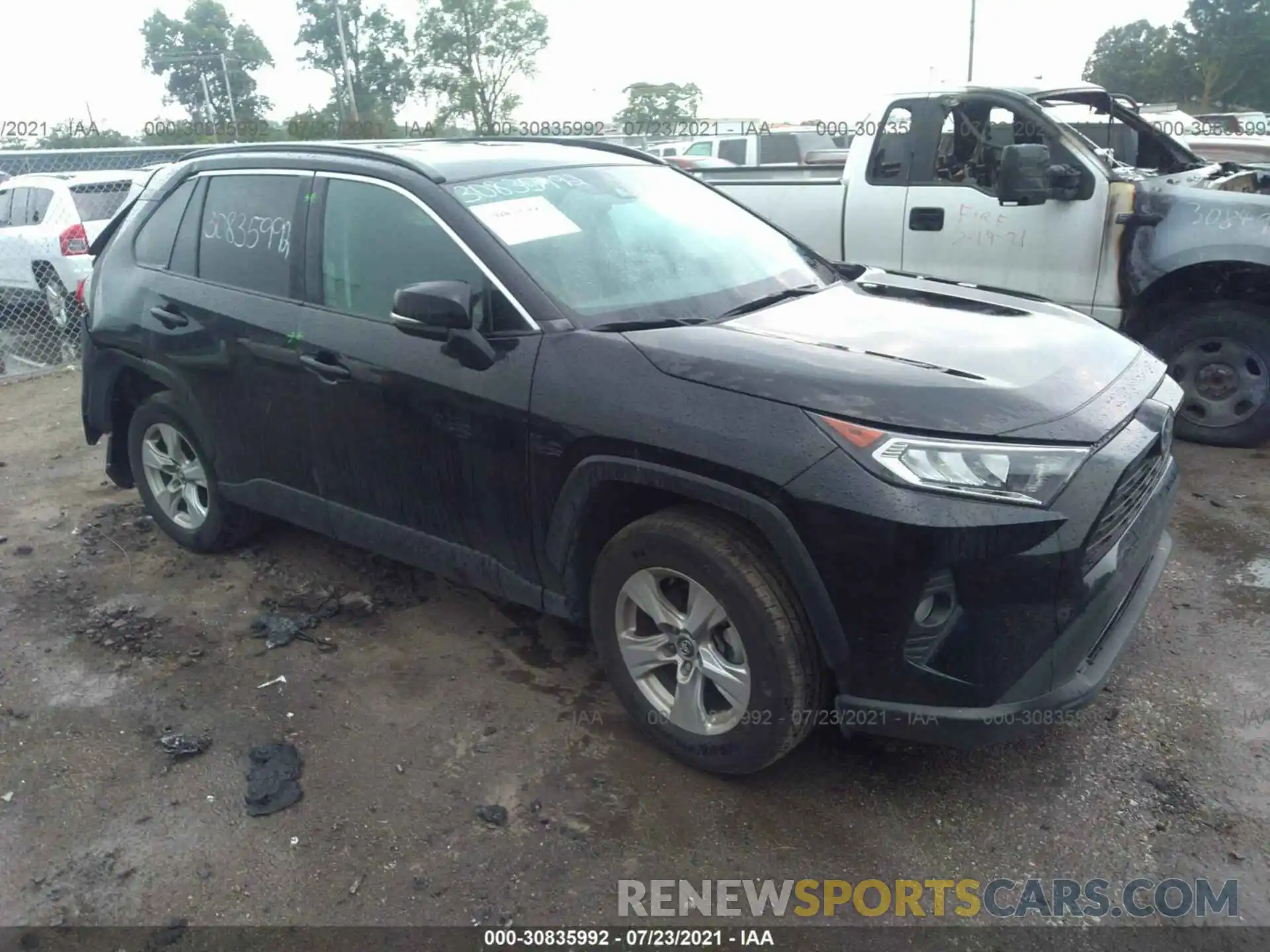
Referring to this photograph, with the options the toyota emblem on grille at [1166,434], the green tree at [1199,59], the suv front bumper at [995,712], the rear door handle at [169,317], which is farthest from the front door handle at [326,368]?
the green tree at [1199,59]

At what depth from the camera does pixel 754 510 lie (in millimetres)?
2562

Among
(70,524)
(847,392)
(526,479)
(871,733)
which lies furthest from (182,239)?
(871,733)

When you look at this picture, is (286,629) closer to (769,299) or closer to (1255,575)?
(769,299)

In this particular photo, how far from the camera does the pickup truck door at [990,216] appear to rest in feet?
18.5

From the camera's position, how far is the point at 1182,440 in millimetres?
5707

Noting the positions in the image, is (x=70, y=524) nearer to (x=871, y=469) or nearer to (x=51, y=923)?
(x=51, y=923)

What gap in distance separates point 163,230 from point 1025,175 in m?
4.44

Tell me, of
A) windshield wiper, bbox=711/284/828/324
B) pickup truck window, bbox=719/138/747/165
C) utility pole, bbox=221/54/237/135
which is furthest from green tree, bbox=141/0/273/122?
windshield wiper, bbox=711/284/828/324

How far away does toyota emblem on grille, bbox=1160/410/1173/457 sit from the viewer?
9.64 feet

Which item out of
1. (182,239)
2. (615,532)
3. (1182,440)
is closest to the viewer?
(615,532)

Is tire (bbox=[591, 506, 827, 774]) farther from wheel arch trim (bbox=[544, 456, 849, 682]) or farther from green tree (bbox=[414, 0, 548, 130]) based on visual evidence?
green tree (bbox=[414, 0, 548, 130])

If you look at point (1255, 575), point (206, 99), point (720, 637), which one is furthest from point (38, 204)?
point (206, 99)

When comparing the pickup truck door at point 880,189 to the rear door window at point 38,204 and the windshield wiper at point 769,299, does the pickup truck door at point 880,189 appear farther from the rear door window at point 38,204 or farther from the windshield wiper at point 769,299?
the rear door window at point 38,204

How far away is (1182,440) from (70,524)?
247 inches
